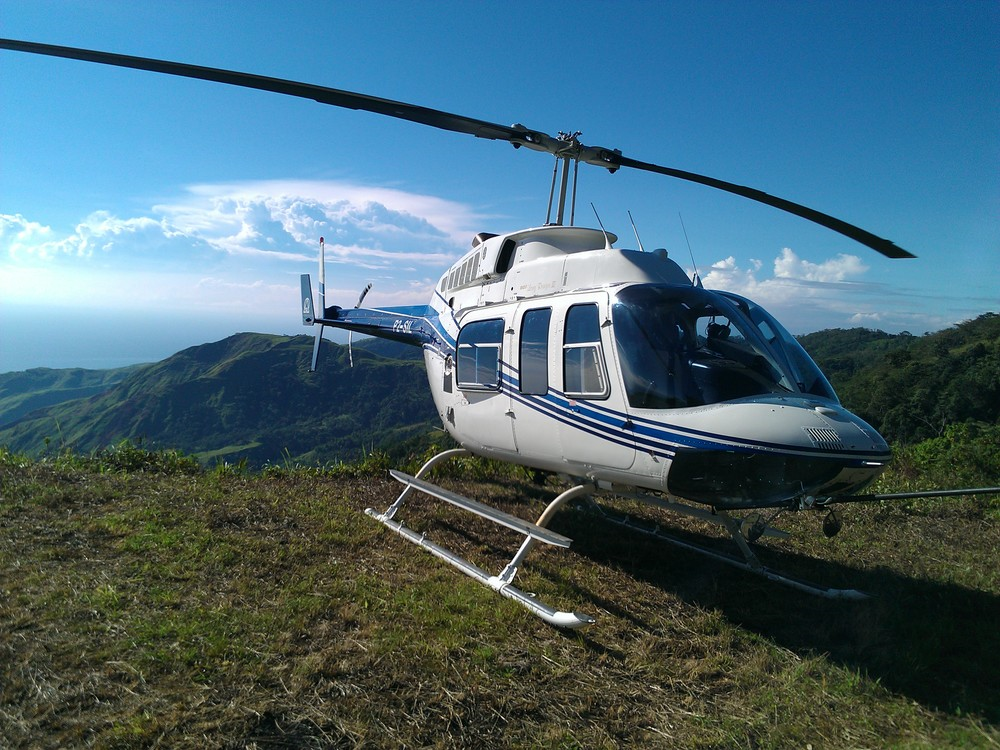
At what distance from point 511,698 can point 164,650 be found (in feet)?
6.60

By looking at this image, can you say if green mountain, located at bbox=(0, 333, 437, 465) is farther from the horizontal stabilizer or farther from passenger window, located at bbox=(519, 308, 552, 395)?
passenger window, located at bbox=(519, 308, 552, 395)

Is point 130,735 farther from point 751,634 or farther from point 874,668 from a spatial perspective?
point 874,668

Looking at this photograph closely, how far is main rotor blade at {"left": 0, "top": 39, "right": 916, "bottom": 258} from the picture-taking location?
4.02 m

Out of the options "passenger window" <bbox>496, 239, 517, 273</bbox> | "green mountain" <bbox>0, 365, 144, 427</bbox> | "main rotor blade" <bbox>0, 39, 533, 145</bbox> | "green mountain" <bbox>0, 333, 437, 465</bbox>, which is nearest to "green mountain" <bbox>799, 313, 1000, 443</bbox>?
"passenger window" <bbox>496, 239, 517, 273</bbox>

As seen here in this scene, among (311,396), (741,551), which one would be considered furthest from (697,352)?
(311,396)

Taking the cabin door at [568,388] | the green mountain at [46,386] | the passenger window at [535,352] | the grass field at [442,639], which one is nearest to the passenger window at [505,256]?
the cabin door at [568,388]

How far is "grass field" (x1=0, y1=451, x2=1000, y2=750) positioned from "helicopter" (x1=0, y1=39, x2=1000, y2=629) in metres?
0.43

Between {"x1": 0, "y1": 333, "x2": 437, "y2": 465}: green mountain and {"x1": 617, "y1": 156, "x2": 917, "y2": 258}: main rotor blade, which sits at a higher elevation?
{"x1": 617, "y1": 156, "x2": 917, "y2": 258}: main rotor blade

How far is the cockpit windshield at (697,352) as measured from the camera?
431 centimetres

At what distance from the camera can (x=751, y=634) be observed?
4289mm

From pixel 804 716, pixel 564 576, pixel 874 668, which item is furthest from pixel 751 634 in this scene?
pixel 564 576

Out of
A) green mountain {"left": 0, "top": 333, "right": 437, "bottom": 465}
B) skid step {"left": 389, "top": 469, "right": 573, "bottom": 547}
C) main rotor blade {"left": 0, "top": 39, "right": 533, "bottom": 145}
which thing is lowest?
green mountain {"left": 0, "top": 333, "right": 437, "bottom": 465}

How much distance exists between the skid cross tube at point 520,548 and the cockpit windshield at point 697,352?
124cm

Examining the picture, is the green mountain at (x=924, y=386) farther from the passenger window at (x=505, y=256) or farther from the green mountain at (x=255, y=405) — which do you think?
the green mountain at (x=255, y=405)
